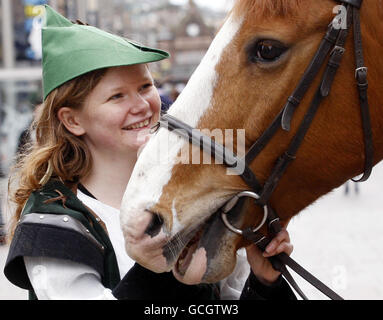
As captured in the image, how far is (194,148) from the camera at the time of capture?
4.71 feet

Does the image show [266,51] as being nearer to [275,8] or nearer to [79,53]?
[275,8]

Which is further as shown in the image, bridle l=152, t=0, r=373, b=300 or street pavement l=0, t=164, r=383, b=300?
street pavement l=0, t=164, r=383, b=300

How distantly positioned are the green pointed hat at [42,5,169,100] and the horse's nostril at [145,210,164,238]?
0.58 metres

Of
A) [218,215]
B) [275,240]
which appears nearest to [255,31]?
[218,215]

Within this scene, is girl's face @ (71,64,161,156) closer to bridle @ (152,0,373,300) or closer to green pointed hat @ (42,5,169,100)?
green pointed hat @ (42,5,169,100)

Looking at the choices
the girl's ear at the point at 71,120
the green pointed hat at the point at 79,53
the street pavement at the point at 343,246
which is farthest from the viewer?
the street pavement at the point at 343,246

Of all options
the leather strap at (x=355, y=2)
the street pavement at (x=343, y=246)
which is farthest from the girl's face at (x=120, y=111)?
the street pavement at (x=343, y=246)

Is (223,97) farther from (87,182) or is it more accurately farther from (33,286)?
(33,286)

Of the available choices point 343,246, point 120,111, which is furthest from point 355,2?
point 343,246

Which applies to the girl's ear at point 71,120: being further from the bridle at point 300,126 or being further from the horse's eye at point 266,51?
the horse's eye at point 266,51

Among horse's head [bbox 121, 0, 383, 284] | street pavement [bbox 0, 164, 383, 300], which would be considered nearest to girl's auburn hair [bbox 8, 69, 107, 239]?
horse's head [bbox 121, 0, 383, 284]

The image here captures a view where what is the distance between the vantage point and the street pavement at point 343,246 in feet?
14.8

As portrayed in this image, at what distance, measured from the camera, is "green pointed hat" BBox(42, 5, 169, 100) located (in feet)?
5.53

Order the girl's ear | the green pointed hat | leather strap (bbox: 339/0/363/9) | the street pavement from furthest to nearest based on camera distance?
the street pavement < the girl's ear < the green pointed hat < leather strap (bbox: 339/0/363/9)
